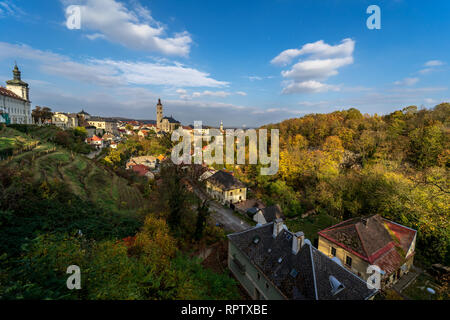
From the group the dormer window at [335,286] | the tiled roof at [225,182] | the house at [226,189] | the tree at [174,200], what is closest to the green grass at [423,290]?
the dormer window at [335,286]

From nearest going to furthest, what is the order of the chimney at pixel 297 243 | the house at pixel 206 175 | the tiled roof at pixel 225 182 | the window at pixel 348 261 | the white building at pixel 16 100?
the chimney at pixel 297 243 < the window at pixel 348 261 < the tiled roof at pixel 225 182 < the white building at pixel 16 100 < the house at pixel 206 175

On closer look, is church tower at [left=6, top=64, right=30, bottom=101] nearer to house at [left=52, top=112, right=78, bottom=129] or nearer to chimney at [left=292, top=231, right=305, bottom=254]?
house at [left=52, top=112, right=78, bottom=129]

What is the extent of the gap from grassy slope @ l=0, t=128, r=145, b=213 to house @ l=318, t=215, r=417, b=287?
19.1 meters

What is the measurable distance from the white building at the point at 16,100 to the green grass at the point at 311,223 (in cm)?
5003

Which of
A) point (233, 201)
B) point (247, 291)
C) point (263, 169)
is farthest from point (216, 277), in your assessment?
point (263, 169)

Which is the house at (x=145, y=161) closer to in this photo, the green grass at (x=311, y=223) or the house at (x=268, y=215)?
the house at (x=268, y=215)

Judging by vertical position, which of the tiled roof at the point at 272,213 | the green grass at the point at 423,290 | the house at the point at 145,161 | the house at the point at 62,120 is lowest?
the green grass at the point at 423,290

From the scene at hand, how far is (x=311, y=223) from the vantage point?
22281 millimetres

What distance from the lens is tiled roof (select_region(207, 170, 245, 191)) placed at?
29.3 m

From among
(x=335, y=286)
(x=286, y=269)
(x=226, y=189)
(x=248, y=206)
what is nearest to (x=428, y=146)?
(x=248, y=206)

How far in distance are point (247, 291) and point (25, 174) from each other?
19.7 m

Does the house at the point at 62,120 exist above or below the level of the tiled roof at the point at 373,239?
above

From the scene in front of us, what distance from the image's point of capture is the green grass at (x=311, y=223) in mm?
20314

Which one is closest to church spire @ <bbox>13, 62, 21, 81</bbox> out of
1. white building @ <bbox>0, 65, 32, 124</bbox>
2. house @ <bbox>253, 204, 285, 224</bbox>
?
white building @ <bbox>0, 65, 32, 124</bbox>
